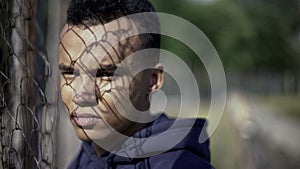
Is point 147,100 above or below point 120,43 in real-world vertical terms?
below

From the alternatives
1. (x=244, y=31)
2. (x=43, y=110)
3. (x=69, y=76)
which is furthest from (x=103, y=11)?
(x=244, y=31)

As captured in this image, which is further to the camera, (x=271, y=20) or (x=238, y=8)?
(x=238, y=8)

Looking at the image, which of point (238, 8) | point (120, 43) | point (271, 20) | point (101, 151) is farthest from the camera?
point (238, 8)

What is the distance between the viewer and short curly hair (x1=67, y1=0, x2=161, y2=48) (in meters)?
1.32

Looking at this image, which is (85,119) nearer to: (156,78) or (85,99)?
(85,99)

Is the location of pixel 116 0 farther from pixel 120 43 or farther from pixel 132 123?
pixel 132 123

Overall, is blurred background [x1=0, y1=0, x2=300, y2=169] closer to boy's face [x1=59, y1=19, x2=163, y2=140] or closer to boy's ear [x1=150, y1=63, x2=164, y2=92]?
boy's face [x1=59, y1=19, x2=163, y2=140]

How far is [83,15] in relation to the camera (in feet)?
4.39

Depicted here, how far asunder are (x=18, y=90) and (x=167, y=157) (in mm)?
350

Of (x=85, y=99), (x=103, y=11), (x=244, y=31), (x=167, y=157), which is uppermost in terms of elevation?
(x=244, y=31)

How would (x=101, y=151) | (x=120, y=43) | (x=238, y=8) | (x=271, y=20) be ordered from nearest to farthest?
(x=120, y=43) → (x=101, y=151) → (x=271, y=20) → (x=238, y=8)

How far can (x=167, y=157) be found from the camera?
1.33m

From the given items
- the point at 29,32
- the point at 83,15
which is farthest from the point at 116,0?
the point at 29,32

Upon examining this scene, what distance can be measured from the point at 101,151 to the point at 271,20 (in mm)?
20957
